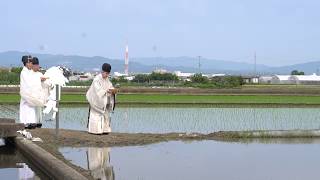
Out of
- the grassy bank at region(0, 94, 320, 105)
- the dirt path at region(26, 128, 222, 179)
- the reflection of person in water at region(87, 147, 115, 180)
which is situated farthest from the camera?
the grassy bank at region(0, 94, 320, 105)

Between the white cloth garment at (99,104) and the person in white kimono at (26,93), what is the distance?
1136mm

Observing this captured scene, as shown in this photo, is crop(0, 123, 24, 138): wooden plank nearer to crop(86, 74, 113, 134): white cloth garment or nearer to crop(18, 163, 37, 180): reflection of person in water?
crop(18, 163, 37, 180): reflection of person in water

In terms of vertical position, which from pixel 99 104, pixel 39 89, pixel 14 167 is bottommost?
pixel 14 167

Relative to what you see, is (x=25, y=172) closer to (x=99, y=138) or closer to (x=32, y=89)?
(x=32, y=89)

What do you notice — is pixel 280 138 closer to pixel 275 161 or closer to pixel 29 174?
pixel 275 161

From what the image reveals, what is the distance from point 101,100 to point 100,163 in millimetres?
2484

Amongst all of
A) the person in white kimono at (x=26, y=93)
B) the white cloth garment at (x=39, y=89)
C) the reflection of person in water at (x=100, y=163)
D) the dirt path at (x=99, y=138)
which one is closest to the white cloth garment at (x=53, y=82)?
the white cloth garment at (x=39, y=89)

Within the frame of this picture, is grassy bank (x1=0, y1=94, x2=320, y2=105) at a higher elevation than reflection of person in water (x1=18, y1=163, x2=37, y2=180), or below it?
below

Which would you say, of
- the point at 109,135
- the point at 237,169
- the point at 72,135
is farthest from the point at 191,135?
the point at 237,169

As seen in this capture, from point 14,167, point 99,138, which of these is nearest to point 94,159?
point 14,167

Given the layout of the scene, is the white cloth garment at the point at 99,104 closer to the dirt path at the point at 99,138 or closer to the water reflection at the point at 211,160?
the dirt path at the point at 99,138

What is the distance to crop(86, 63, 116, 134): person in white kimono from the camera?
386 inches

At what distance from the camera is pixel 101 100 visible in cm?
982

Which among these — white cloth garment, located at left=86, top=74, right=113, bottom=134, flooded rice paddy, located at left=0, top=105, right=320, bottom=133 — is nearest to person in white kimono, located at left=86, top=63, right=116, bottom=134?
white cloth garment, located at left=86, top=74, right=113, bottom=134
